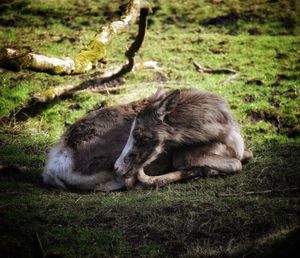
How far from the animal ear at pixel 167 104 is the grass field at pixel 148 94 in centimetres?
107

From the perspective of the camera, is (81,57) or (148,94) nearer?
(81,57)

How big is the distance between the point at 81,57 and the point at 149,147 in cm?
362

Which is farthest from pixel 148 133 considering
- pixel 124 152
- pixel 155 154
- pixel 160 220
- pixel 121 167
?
pixel 160 220

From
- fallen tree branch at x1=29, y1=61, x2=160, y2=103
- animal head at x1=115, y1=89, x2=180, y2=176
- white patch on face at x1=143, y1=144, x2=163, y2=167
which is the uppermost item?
animal head at x1=115, y1=89, x2=180, y2=176

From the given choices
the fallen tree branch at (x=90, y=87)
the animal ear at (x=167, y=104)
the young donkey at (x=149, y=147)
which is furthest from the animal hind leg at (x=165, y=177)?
the fallen tree branch at (x=90, y=87)

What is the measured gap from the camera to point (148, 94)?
1017 cm

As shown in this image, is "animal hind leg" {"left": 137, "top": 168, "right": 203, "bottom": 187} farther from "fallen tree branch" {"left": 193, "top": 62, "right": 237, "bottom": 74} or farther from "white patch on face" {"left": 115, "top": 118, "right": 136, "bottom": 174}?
"fallen tree branch" {"left": 193, "top": 62, "right": 237, "bottom": 74}

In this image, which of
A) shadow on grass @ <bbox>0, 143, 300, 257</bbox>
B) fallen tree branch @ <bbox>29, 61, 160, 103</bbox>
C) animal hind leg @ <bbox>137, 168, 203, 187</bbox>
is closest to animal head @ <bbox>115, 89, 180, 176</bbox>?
animal hind leg @ <bbox>137, 168, 203, 187</bbox>

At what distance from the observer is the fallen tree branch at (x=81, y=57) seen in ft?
23.6

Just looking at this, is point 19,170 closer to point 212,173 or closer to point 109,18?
point 212,173

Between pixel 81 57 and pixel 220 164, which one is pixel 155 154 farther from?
pixel 81 57

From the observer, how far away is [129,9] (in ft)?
33.8

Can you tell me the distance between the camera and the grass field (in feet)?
14.1

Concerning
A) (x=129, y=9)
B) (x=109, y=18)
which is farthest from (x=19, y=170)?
(x=109, y=18)
